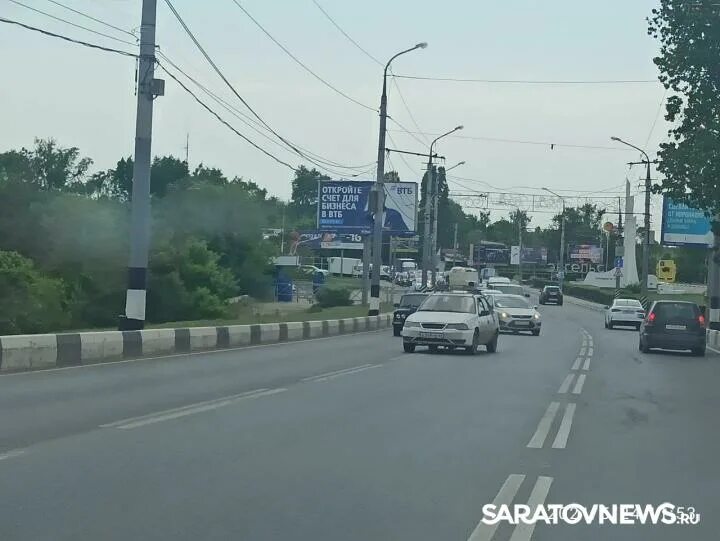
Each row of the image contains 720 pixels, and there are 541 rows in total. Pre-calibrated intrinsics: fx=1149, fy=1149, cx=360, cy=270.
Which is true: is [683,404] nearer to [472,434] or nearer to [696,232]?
[472,434]

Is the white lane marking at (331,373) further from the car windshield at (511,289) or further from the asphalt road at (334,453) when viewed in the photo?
the car windshield at (511,289)

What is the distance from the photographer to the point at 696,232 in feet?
189

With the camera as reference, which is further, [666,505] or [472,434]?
[472,434]

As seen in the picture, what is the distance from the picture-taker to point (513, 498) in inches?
336

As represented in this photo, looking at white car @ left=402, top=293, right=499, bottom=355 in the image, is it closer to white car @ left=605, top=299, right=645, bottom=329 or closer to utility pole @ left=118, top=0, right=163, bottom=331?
utility pole @ left=118, top=0, right=163, bottom=331

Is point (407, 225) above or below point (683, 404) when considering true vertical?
above

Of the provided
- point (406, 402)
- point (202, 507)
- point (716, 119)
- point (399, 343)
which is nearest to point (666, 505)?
point (202, 507)

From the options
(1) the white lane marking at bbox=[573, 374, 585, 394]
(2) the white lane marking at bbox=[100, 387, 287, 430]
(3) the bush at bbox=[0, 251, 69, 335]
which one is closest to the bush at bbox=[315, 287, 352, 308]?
(3) the bush at bbox=[0, 251, 69, 335]

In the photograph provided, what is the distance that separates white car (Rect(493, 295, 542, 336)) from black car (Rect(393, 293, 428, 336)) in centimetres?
329

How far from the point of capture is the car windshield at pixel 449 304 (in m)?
28.6

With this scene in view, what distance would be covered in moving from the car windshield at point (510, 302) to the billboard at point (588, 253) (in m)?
109

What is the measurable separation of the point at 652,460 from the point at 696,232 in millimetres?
49046

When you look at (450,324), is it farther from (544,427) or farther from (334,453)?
(334,453)

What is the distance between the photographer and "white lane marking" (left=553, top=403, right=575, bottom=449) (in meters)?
11.8
